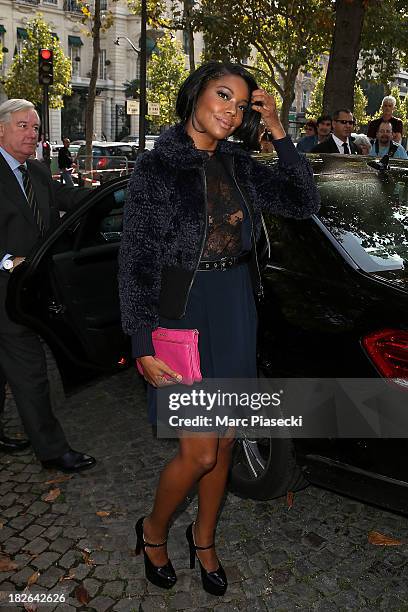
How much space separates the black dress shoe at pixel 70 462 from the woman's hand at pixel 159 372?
57.6 inches

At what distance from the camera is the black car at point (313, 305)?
8.19 ft

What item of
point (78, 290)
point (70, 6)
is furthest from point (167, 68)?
point (78, 290)

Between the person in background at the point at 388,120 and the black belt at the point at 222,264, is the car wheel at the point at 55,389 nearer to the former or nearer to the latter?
the black belt at the point at 222,264

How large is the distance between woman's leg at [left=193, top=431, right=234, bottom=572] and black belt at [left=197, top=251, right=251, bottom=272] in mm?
651

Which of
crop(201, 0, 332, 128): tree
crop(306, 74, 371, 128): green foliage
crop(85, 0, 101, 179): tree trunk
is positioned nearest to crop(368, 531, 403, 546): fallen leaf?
crop(201, 0, 332, 128): tree

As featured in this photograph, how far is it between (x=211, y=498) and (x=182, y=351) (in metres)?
0.67

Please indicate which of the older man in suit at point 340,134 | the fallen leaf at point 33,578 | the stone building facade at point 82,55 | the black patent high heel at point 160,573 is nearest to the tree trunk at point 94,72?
the older man in suit at point 340,134

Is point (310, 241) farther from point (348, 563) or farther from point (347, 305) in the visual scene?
point (348, 563)

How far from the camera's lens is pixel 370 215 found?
314 centimetres

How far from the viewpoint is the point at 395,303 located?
242cm

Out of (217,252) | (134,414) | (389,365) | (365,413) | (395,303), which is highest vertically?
(217,252)

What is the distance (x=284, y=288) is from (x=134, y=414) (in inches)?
75.1

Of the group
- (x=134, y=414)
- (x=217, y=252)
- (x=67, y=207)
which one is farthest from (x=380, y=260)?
Result: (x=134, y=414)

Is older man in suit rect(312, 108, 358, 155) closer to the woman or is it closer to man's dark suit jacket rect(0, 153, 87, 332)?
man's dark suit jacket rect(0, 153, 87, 332)
